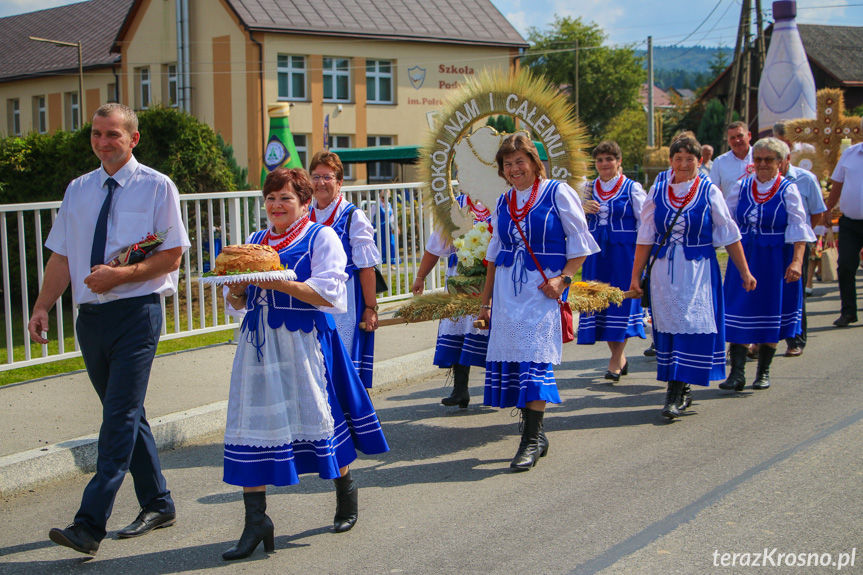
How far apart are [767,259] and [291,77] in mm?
31228

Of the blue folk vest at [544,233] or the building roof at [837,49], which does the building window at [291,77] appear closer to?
the building roof at [837,49]

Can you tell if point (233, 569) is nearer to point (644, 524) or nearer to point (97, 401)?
point (644, 524)

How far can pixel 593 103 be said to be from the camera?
7475cm

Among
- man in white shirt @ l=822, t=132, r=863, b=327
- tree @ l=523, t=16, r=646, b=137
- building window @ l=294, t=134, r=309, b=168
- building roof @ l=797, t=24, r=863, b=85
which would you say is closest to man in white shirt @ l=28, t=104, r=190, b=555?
man in white shirt @ l=822, t=132, r=863, b=327

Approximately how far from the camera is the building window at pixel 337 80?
3775cm

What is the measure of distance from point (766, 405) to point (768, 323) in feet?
3.29

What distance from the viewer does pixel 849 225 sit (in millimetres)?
10289

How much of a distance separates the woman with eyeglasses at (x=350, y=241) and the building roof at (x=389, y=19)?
31084mm

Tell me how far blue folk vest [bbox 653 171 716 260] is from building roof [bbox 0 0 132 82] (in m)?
39.3

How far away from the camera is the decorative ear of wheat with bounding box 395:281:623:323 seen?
5.70 meters

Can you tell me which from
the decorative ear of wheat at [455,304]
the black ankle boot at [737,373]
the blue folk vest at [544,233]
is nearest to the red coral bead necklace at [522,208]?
the blue folk vest at [544,233]

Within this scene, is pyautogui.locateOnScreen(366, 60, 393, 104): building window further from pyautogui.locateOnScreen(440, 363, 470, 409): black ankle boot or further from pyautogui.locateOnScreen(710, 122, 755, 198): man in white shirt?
pyautogui.locateOnScreen(440, 363, 470, 409): black ankle boot

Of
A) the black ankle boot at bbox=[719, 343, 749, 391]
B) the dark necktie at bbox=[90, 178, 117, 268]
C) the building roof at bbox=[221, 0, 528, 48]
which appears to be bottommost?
the black ankle boot at bbox=[719, 343, 749, 391]

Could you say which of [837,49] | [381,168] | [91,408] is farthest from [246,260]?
[837,49]
